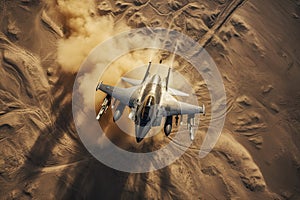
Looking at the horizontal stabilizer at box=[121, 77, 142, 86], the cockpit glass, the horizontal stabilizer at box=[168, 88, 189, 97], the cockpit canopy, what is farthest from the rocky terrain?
the cockpit glass

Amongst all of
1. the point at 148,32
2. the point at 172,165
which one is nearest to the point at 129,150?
the point at 172,165

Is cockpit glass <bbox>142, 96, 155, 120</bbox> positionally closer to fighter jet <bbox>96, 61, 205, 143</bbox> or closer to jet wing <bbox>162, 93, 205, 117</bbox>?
fighter jet <bbox>96, 61, 205, 143</bbox>

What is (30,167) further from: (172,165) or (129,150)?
(172,165)

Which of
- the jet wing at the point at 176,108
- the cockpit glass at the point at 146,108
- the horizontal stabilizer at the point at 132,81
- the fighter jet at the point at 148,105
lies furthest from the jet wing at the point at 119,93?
the jet wing at the point at 176,108

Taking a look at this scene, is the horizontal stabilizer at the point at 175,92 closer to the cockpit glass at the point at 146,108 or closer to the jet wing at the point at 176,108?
the jet wing at the point at 176,108

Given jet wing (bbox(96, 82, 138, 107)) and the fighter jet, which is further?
jet wing (bbox(96, 82, 138, 107))
